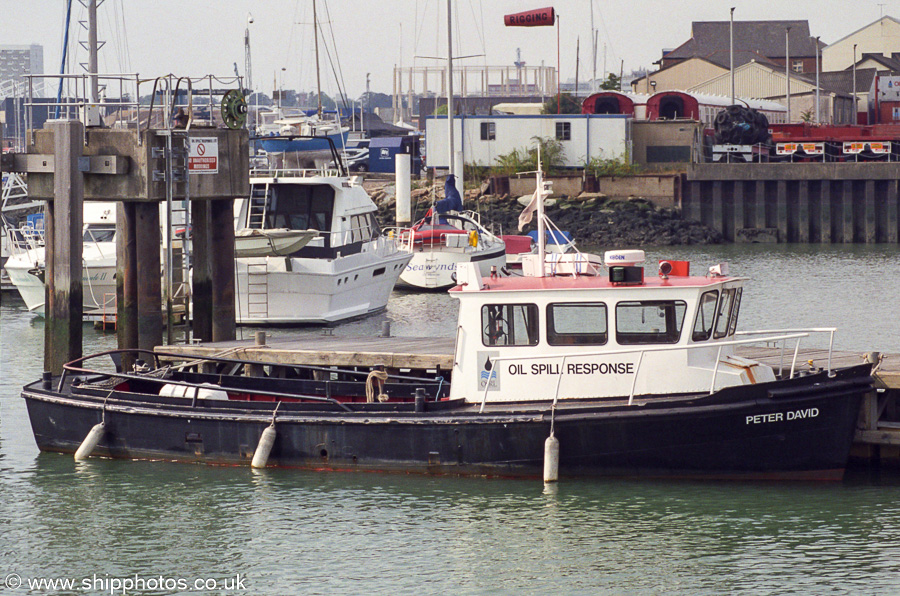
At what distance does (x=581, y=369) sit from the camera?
41.8 ft

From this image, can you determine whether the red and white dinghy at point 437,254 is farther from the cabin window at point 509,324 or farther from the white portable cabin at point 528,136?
the cabin window at point 509,324

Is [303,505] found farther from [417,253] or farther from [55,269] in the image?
[417,253]

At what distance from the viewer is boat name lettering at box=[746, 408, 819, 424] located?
1231 cm

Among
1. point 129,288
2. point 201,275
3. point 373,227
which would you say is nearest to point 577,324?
point 201,275

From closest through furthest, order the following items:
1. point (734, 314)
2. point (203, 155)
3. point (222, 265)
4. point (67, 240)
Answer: point (734, 314), point (67, 240), point (203, 155), point (222, 265)

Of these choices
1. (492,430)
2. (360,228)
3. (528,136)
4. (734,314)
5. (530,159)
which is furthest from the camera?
(528,136)

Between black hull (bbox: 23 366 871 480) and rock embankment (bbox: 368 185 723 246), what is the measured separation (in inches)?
1292

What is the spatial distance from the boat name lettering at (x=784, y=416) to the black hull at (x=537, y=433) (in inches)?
0.4

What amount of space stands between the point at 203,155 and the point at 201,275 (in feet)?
6.51

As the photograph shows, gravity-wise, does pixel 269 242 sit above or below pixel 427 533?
above

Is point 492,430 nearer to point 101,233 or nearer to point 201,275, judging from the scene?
point 201,275

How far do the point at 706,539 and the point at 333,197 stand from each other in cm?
1716

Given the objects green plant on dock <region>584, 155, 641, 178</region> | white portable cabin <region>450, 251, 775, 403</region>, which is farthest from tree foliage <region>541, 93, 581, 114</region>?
white portable cabin <region>450, 251, 775, 403</region>

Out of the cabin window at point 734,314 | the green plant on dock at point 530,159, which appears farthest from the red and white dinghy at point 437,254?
the cabin window at point 734,314
